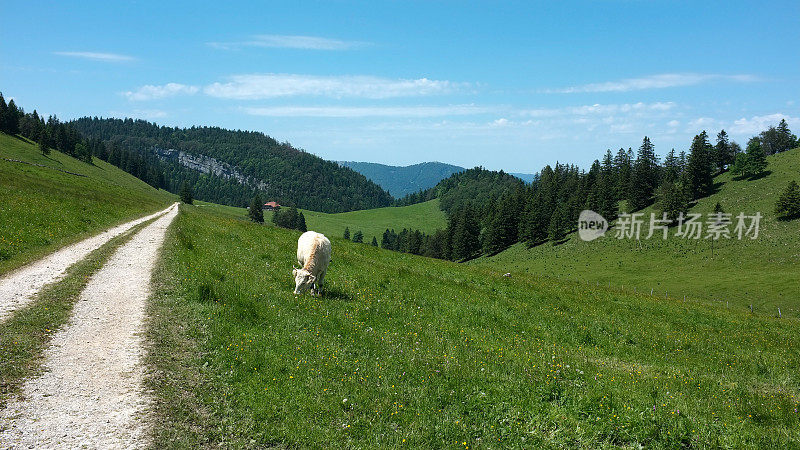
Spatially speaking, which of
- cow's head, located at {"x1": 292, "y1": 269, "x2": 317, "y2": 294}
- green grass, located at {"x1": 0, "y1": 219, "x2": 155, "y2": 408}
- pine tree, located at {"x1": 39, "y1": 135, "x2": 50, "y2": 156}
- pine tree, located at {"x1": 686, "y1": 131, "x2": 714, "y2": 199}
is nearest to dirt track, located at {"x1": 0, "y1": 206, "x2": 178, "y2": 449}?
green grass, located at {"x1": 0, "y1": 219, "x2": 155, "y2": 408}

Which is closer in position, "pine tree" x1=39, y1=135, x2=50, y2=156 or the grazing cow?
the grazing cow

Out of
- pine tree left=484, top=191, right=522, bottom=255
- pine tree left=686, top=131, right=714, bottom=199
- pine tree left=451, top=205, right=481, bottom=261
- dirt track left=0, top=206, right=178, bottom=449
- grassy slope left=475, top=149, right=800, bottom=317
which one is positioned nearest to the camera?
dirt track left=0, top=206, right=178, bottom=449

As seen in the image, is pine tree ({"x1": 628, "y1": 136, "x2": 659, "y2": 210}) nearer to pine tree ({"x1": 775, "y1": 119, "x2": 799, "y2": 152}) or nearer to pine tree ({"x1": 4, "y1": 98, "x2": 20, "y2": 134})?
pine tree ({"x1": 775, "y1": 119, "x2": 799, "y2": 152})

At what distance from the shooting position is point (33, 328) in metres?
10.1

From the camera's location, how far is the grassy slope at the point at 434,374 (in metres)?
7.47

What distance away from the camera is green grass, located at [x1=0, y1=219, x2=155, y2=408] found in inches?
311

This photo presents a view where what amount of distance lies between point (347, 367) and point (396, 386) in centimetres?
136

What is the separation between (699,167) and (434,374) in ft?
386

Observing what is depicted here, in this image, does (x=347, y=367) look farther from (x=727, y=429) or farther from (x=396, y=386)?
(x=727, y=429)

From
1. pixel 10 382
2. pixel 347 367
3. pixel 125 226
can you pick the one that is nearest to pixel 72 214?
pixel 125 226

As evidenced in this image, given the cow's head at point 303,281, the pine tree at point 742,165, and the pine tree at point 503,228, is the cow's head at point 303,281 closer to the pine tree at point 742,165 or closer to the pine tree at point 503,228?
the pine tree at point 503,228

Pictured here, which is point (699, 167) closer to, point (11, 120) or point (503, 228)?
point (503, 228)

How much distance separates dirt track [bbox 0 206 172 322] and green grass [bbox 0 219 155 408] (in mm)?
322

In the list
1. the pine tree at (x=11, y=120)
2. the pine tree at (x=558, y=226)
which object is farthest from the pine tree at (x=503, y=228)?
the pine tree at (x=11, y=120)
